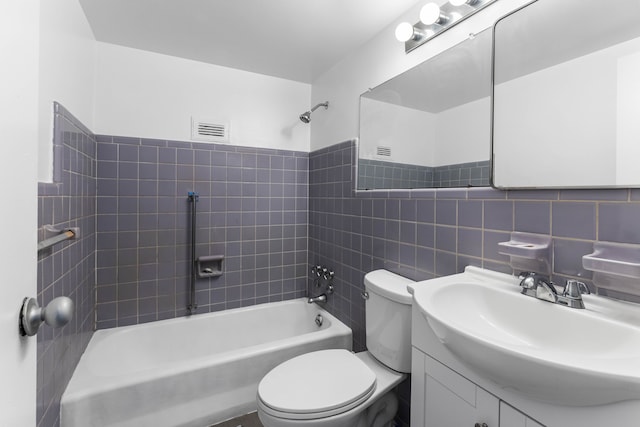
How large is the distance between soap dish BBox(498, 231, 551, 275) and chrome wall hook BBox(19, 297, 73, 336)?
121 cm

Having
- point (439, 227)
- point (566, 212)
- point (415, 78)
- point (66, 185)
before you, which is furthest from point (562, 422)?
point (66, 185)

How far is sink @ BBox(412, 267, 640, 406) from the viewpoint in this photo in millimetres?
539

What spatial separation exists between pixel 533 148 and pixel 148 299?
2415 mm

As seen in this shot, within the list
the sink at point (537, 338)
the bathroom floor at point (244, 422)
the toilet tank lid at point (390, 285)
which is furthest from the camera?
the bathroom floor at point (244, 422)

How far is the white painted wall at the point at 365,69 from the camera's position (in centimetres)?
125

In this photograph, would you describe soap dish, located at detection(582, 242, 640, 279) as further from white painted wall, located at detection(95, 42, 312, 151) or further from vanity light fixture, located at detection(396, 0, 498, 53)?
white painted wall, located at detection(95, 42, 312, 151)

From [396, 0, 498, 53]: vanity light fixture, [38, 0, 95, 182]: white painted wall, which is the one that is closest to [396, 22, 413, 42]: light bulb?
[396, 0, 498, 53]: vanity light fixture

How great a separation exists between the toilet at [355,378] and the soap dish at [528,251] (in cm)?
45

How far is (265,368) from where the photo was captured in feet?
5.48

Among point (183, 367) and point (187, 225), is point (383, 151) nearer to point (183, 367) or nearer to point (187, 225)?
point (187, 225)

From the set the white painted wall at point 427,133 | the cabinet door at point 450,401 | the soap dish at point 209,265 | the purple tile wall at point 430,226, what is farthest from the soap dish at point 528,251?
the soap dish at point 209,265

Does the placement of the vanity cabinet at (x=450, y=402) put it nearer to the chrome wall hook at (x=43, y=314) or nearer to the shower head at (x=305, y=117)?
the chrome wall hook at (x=43, y=314)

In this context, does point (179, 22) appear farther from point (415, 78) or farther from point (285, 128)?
point (415, 78)

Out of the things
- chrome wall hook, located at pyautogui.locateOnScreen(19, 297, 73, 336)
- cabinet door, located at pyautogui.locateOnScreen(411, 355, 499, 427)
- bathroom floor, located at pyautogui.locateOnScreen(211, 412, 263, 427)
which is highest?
chrome wall hook, located at pyautogui.locateOnScreen(19, 297, 73, 336)
